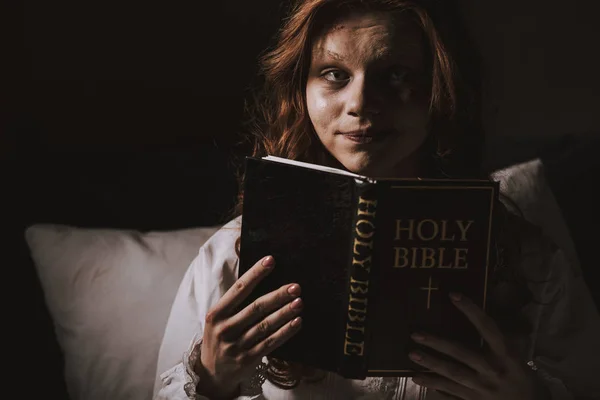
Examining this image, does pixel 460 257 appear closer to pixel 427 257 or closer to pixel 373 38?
pixel 427 257

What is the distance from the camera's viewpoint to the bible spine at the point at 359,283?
898 millimetres

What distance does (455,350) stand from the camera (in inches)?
38.2

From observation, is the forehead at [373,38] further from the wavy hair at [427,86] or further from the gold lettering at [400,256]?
the gold lettering at [400,256]

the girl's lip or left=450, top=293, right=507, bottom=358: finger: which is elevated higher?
the girl's lip

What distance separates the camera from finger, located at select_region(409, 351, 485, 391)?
975 mm

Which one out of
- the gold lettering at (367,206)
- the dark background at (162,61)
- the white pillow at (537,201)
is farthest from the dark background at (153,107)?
the gold lettering at (367,206)

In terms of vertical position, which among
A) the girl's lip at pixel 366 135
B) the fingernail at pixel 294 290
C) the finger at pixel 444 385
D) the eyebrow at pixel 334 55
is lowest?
the finger at pixel 444 385

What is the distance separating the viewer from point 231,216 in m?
1.53

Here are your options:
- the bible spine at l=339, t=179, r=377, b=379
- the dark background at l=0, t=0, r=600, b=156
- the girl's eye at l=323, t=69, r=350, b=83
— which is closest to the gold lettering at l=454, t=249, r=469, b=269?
the bible spine at l=339, t=179, r=377, b=379

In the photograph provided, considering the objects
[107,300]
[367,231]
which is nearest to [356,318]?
[367,231]

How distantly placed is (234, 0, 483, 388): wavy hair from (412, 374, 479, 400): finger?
0.76 ft

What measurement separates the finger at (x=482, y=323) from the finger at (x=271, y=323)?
20cm

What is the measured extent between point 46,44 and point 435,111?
0.98 metres

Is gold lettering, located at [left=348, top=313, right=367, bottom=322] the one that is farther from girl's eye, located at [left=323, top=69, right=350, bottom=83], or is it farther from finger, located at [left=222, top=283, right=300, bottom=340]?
girl's eye, located at [left=323, top=69, right=350, bottom=83]
